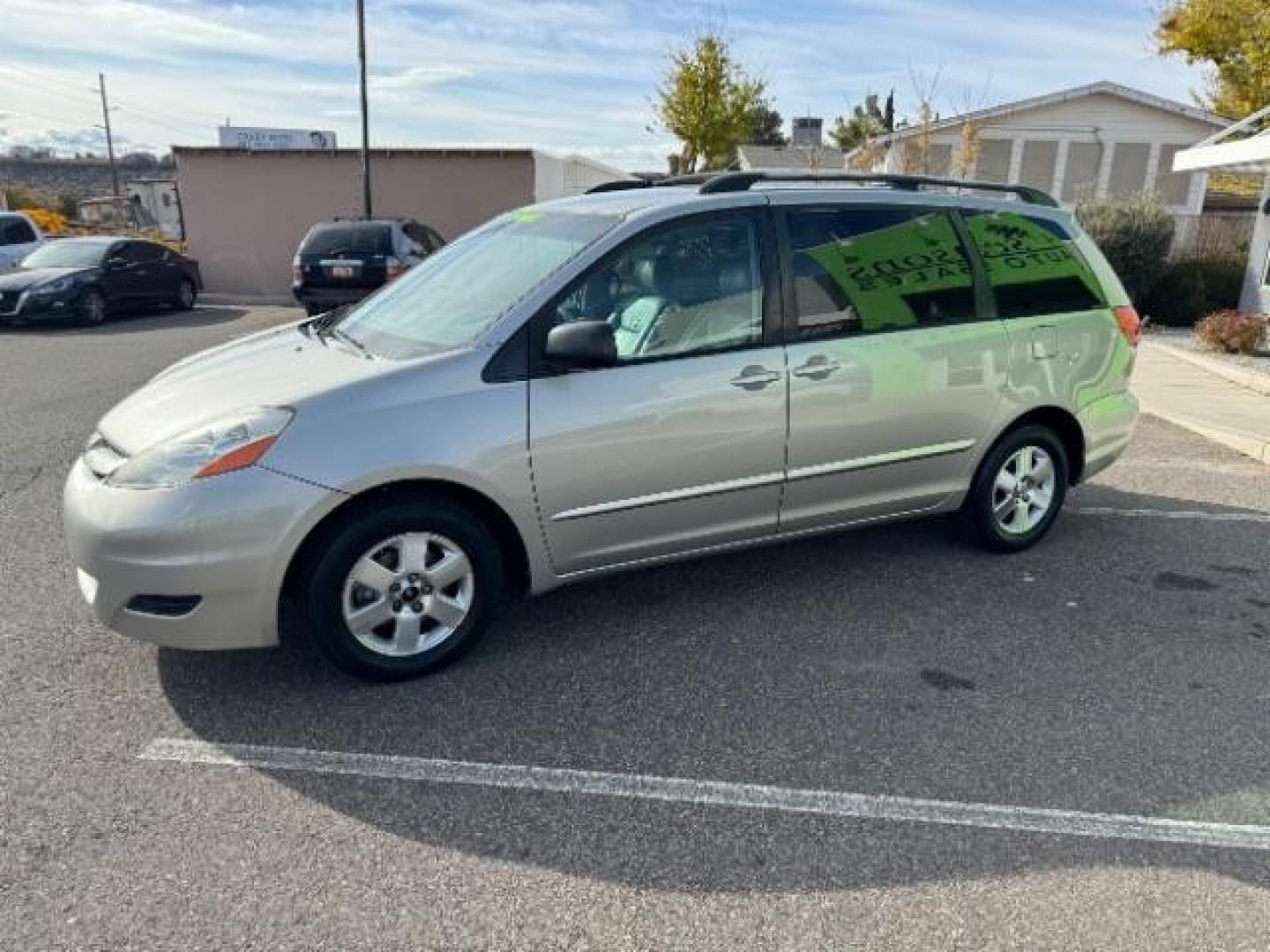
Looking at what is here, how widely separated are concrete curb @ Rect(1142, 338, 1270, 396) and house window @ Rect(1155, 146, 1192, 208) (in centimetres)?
1408

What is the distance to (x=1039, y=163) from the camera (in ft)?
77.4

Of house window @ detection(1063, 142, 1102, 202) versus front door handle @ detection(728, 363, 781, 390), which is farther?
house window @ detection(1063, 142, 1102, 202)

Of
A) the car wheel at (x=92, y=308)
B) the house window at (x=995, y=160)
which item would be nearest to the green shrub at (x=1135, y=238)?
the house window at (x=995, y=160)

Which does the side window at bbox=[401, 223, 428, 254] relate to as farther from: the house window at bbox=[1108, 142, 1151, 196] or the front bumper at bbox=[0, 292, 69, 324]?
the house window at bbox=[1108, 142, 1151, 196]

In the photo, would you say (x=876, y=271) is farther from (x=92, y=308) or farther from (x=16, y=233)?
(x=16, y=233)

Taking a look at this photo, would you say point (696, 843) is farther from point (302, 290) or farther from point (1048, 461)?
point (302, 290)

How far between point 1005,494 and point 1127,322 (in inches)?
45.9

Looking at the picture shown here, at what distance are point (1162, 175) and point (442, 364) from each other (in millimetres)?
25708

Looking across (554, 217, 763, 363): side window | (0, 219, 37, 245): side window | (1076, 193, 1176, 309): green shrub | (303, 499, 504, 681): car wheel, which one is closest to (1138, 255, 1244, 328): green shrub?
(1076, 193, 1176, 309): green shrub

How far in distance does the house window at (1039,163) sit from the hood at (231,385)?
77.3 ft

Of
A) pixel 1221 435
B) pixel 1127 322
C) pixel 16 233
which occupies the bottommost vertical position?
pixel 1221 435

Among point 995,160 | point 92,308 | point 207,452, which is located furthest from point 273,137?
point 207,452

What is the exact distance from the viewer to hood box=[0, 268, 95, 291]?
13539mm

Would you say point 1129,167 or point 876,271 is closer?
point 876,271
